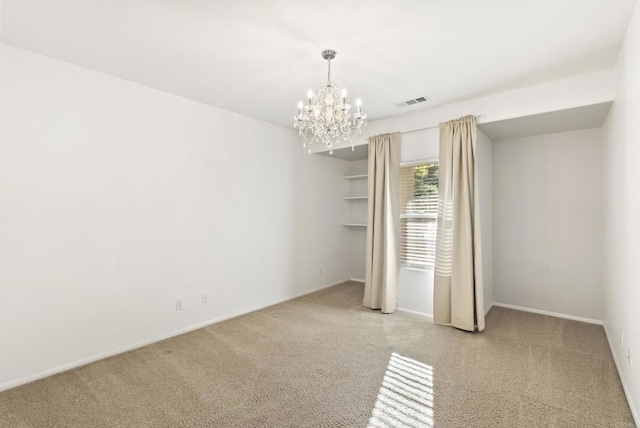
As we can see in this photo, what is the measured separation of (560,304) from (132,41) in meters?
5.67

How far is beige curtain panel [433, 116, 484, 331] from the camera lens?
363cm

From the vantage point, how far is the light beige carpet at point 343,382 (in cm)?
211

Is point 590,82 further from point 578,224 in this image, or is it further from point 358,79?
point 358,79

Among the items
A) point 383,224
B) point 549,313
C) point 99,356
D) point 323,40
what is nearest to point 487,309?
point 549,313

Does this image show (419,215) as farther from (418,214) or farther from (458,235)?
(458,235)

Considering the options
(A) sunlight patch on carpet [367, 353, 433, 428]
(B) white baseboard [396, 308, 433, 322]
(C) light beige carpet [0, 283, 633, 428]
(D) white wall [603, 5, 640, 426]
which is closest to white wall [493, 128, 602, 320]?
(C) light beige carpet [0, 283, 633, 428]

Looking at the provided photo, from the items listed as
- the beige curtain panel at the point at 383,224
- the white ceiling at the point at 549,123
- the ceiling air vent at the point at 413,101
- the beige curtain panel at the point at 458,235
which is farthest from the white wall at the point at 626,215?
the beige curtain panel at the point at 383,224

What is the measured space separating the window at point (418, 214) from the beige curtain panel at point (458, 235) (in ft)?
1.03

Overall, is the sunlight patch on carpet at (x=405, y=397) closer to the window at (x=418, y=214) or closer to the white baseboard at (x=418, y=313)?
the white baseboard at (x=418, y=313)

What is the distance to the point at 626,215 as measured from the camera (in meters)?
2.34

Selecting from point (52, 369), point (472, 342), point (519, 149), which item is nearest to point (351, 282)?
point (472, 342)

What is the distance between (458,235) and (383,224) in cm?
105

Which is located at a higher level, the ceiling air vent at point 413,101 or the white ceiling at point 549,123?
the ceiling air vent at point 413,101

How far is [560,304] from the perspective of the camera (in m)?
4.12
